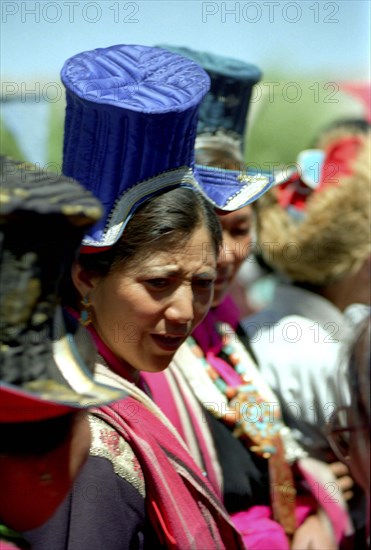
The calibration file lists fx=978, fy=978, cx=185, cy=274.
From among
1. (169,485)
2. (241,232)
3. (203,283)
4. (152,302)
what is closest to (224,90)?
(241,232)

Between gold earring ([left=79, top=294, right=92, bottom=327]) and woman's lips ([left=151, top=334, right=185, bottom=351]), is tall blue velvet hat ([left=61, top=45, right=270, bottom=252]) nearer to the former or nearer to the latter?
gold earring ([left=79, top=294, right=92, bottom=327])

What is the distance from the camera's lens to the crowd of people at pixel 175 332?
1377mm

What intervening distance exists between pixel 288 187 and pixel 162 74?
1522 millimetres

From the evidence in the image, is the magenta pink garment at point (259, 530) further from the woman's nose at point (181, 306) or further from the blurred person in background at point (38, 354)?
the blurred person in background at point (38, 354)

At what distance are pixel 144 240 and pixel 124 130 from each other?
249mm

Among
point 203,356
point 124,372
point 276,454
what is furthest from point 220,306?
point 124,372

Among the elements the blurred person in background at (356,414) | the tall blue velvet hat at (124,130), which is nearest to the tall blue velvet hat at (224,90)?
the blurred person in background at (356,414)

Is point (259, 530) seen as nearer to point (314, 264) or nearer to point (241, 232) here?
point (241, 232)

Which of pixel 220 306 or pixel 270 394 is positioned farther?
pixel 220 306

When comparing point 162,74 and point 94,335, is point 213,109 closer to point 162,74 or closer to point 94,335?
point 162,74

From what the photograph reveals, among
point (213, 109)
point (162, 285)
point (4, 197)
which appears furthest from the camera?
point (213, 109)

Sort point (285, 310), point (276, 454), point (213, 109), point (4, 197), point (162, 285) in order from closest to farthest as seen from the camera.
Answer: point (4, 197), point (162, 285), point (276, 454), point (213, 109), point (285, 310)

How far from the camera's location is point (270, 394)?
307 cm

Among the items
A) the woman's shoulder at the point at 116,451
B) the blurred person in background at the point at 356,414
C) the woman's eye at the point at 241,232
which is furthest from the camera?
the woman's eye at the point at 241,232
